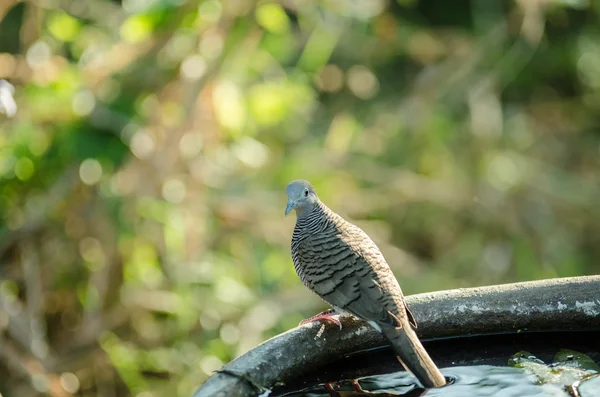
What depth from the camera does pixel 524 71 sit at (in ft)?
19.8

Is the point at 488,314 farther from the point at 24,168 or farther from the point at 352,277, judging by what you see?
the point at 24,168

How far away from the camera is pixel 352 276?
2.19 m

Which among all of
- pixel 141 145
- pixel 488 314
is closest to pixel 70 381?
pixel 141 145

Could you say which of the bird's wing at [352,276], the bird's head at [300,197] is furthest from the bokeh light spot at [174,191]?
the bird's wing at [352,276]

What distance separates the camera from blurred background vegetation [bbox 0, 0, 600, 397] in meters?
3.63

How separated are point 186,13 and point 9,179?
111 centimetres

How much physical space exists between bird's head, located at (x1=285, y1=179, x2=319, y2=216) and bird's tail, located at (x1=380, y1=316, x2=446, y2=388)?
2.16ft

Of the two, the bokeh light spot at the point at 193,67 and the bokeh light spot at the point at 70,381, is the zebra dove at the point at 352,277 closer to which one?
the bokeh light spot at the point at 193,67

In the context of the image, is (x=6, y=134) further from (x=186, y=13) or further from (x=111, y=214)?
(x=186, y=13)

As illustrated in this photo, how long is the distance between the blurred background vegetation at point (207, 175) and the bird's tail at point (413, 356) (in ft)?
5.59

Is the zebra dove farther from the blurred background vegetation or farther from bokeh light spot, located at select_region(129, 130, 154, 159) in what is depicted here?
bokeh light spot, located at select_region(129, 130, 154, 159)

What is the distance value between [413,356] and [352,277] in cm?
42

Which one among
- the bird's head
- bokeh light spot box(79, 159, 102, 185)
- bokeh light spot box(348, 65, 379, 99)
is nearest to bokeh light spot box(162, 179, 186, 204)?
bokeh light spot box(79, 159, 102, 185)

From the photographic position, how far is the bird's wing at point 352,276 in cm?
200
